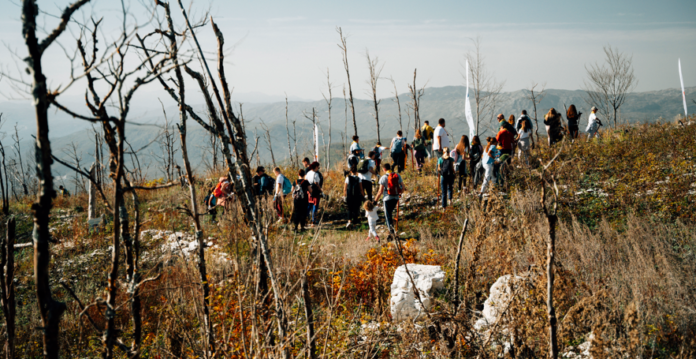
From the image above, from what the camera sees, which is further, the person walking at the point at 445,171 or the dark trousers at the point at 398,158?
the dark trousers at the point at 398,158

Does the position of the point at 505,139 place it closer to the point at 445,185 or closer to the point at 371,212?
the point at 445,185

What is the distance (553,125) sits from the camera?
1352 cm

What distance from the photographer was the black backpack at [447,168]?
9.59 meters

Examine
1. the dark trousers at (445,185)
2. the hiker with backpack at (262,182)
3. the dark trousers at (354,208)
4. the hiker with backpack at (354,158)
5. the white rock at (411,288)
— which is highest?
the hiker with backpack at (354,158)

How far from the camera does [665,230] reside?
7.18 m

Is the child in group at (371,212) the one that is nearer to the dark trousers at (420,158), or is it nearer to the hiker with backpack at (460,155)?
the hiker with backpack at (460,155)

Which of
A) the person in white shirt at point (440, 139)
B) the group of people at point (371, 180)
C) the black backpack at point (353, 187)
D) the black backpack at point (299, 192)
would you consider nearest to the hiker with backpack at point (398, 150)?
the person in white shirt at point (440, 139)

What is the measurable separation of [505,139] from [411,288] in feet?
20.6

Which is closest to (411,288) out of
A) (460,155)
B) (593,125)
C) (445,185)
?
(445,185)

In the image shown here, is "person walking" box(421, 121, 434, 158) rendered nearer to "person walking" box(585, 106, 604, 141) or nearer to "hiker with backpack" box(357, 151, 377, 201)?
"hiker with backpack" box(357, 151, 377, 201)

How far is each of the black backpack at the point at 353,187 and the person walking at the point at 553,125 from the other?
8.11 metres

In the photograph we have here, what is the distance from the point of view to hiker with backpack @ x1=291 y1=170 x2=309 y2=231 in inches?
369

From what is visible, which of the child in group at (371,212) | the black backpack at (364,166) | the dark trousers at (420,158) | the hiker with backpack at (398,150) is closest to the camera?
the child in group at (371,212)

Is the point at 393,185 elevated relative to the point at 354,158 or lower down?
lower down
